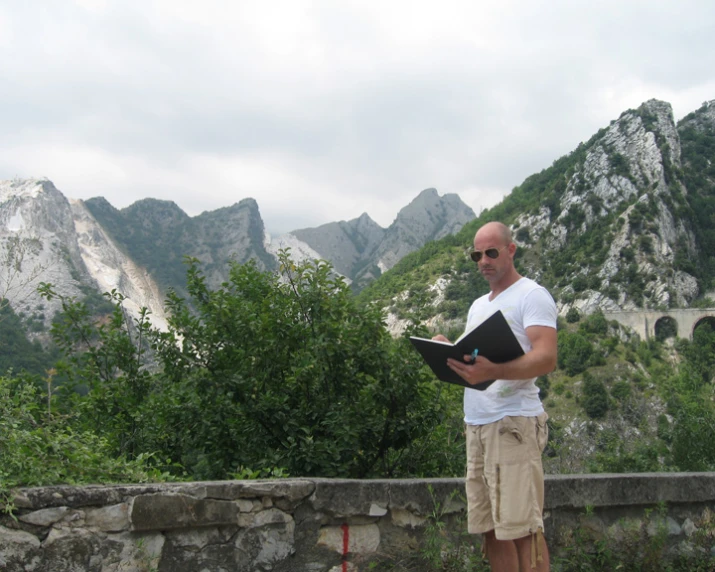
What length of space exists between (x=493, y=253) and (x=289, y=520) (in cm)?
144

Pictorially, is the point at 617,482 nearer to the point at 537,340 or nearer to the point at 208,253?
the point at 537,340

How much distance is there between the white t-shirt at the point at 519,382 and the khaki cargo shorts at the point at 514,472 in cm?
4

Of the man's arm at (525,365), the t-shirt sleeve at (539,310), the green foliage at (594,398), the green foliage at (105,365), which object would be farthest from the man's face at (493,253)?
the green foliage at (594,398)

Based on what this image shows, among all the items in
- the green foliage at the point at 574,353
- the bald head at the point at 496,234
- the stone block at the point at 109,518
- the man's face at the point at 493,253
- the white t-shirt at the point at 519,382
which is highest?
the bald head at the point at 496,234

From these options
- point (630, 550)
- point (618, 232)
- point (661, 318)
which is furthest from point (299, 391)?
point (618, 232)

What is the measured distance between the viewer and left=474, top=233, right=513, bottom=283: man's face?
228 cm

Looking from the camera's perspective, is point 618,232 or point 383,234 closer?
point 618,232

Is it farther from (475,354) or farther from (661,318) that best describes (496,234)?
(661,318)

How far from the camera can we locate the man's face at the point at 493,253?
7.47ft

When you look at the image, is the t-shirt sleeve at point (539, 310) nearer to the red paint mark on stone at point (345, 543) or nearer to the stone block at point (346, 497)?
the stone block at point (346, 497)

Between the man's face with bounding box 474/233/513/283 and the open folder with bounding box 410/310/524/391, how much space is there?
38 centimetres

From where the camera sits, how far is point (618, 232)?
226ft

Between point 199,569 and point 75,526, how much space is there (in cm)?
52

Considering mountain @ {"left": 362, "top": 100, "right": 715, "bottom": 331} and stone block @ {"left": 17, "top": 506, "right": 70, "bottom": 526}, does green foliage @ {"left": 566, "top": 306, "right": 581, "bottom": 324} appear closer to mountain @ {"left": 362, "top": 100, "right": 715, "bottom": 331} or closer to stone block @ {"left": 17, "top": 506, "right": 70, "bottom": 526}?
mountain @ {"left": 362, "top": 100, "right": 715, "bottom": 331}
